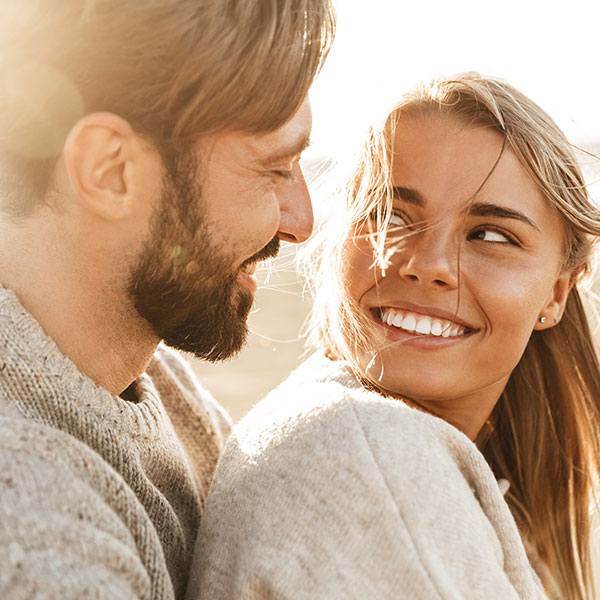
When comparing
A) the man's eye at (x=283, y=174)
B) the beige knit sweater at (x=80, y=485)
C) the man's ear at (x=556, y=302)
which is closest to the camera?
the beige knit sweater at (x=80, y=485)

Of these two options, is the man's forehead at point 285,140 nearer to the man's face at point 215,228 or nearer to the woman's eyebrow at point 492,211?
the man's face at point 215,228

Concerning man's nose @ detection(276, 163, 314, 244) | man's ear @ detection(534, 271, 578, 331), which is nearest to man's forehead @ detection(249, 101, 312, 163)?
man's nose @ detection(276, 163, 314, 244)

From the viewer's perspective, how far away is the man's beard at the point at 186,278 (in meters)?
2.02

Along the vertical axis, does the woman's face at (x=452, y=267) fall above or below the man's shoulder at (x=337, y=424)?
above

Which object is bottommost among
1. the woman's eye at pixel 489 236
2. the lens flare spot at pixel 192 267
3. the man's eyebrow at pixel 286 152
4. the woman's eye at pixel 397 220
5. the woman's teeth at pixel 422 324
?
the woman's teeth at pixel 422 324

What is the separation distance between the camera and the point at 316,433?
1.65 meters

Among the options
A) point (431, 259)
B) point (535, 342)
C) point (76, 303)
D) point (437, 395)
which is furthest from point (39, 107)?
point (535, 342)

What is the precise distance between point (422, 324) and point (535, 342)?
0.68 metres

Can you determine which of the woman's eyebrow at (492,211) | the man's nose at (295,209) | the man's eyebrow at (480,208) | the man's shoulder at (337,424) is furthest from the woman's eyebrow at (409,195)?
the man's shoulder at (337,424)

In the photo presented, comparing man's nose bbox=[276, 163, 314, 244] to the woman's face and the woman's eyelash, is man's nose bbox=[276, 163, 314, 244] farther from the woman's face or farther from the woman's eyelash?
the woman's eyelash

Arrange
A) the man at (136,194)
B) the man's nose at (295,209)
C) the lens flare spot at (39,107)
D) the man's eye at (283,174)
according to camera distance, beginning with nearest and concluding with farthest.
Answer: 1. the man at (136,194)
2. the lens flare spot at (39,107)
3. the man's eye at (283,174)
4. the man's nose at (295,209)

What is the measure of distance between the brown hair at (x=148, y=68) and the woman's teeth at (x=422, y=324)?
2.07 ft

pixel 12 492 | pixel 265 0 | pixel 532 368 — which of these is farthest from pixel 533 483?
pixel 12 492

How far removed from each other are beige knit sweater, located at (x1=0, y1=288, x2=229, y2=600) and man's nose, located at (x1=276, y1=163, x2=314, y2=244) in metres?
0.57
